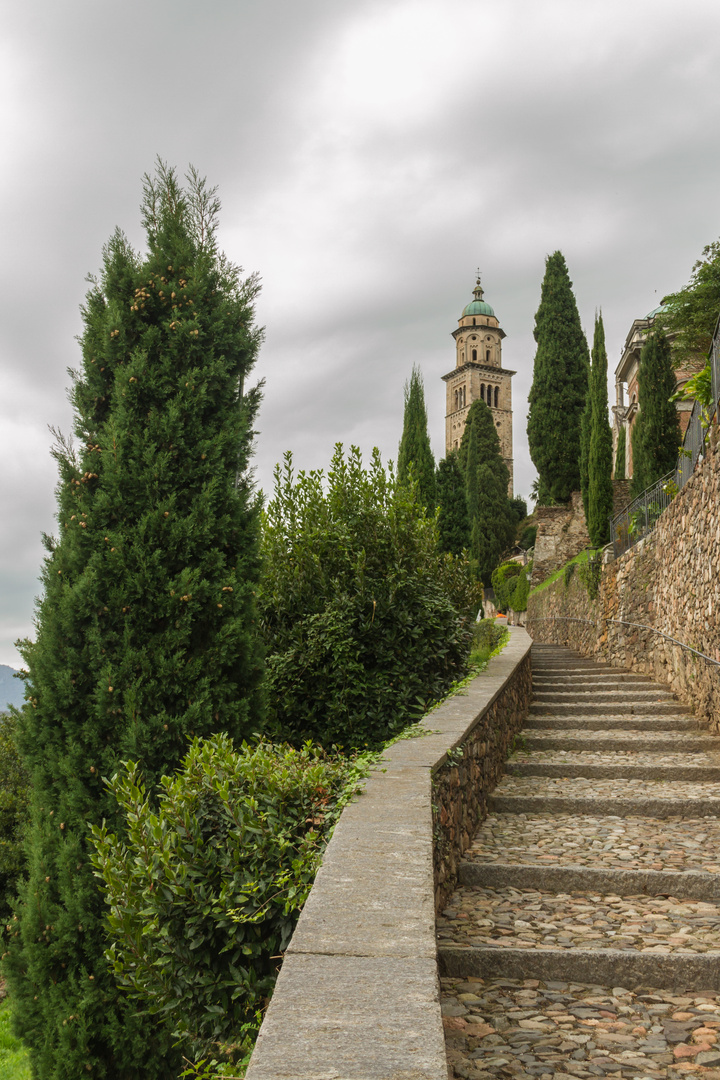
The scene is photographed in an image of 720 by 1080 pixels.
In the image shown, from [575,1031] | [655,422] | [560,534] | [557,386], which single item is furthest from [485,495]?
[575,1031]

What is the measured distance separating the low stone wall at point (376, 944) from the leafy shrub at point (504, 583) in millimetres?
29768

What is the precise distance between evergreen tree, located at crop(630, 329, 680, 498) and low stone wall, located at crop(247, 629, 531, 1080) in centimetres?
1679

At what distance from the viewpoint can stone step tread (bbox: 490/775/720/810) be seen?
5941mm

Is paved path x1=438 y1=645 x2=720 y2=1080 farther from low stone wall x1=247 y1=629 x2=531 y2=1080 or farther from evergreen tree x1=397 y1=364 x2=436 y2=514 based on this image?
evergreen tree x1=397 y1=364 x2=436 y2=514

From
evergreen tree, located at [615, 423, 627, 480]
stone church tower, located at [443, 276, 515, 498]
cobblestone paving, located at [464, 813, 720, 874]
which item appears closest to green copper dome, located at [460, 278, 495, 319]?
stone church tower, located at [443, 276, 515, 498]

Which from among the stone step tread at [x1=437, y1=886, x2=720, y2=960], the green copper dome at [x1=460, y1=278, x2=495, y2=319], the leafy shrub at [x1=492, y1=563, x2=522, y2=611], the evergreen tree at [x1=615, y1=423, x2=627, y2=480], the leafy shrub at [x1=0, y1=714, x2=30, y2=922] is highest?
the green copper dome at [x1=460, y1=278, x2=495, y2=319]

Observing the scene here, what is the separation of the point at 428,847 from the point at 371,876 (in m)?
0.37

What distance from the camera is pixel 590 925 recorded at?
3.71 meters

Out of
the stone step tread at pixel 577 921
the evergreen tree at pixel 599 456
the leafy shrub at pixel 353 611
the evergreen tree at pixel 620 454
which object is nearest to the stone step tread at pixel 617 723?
the leafy shrub at pixel 353 611

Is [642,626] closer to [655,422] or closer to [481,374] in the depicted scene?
[655,422]

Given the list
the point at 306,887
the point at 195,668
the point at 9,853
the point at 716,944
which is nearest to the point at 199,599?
the point at 195,668

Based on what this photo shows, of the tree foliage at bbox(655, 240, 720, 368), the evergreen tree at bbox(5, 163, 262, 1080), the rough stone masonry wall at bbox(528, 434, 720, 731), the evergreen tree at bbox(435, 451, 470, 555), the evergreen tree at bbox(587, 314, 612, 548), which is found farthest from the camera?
the evergreen tree at bbox(435, 451, 470, 555)

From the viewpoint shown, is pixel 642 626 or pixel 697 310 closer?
pixel 642 626

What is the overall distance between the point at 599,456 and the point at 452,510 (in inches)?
484
